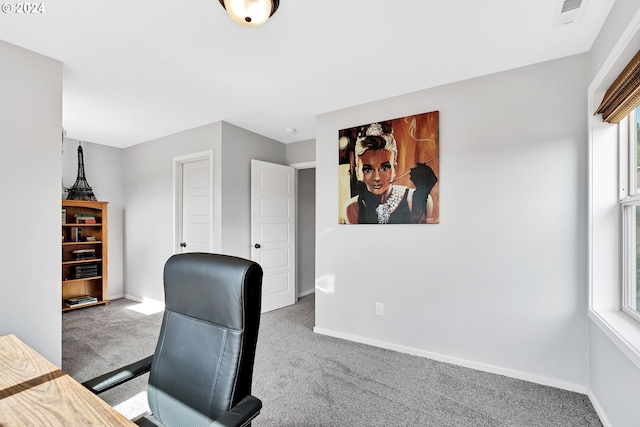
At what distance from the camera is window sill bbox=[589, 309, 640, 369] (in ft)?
4.79

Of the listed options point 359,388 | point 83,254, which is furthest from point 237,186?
point 359,388

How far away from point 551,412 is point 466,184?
1.66 meters

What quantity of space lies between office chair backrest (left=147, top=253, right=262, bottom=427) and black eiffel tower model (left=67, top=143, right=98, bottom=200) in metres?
Result: 4.29

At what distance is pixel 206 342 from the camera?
1.17 metres

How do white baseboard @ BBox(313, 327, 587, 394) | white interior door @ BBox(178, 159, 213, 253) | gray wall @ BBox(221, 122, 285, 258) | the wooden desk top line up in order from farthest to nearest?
1. white interior door @ BBox(178, 159, 213, 253)
2. gray wall @ BBox(221, 122, 285, 258)
3. white baseboard @ BBox(313, 327, 587, 394)
4. the wooden desk top

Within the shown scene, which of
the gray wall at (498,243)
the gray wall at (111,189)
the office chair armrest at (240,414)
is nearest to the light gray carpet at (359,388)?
the gray wall at (498,243)

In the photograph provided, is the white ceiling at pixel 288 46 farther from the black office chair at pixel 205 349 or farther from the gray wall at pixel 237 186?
the black office chair at pixel 205 349

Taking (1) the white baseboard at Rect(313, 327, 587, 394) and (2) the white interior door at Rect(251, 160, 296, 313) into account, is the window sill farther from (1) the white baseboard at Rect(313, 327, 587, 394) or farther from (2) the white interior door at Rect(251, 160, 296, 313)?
(2) the white interior door at Rect(251, 160, 296, 313)

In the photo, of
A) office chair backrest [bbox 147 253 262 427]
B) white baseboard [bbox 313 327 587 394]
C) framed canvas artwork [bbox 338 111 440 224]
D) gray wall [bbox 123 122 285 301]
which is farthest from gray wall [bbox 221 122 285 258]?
office chair backrest [bbox 147 253 262 427]

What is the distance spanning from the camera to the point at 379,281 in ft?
9.86

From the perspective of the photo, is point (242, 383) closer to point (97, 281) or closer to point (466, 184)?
point (466, 184)

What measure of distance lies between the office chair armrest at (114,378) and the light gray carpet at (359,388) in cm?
94

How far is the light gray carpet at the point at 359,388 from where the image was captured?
6.31ft

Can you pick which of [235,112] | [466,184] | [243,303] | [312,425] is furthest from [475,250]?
[235,112]
